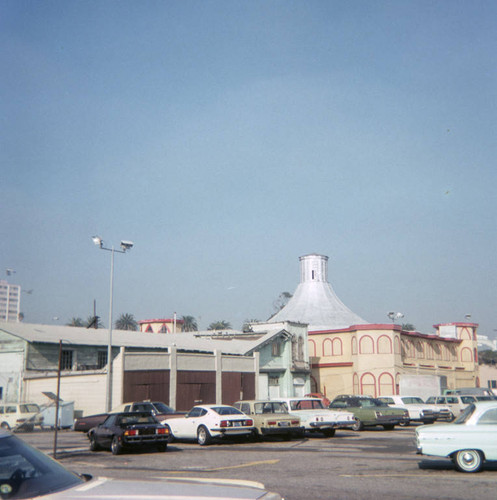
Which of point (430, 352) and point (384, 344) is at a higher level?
point (384, 344)

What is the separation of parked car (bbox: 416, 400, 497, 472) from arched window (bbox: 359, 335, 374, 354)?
38.5 metres

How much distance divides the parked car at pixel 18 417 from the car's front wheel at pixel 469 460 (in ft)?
69.1

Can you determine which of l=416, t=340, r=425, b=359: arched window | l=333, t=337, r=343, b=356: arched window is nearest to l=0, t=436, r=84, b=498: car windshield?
l=333, t=337, r=343, b=356: arched window

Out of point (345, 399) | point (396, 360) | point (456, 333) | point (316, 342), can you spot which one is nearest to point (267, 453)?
point (345, 399)

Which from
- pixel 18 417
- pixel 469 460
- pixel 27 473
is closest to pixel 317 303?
pixel 18 417

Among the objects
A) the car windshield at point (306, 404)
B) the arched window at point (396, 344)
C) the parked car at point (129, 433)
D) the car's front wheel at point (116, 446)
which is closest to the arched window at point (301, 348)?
the arched window at point (396, 344)

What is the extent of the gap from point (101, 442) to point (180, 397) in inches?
649

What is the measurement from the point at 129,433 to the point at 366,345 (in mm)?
35843

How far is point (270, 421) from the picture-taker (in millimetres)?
20469

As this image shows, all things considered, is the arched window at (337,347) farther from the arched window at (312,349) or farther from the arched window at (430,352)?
the arched window at (430,352)

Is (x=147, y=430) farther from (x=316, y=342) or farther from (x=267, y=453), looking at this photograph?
(x=316, y=342)

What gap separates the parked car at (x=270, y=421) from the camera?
20438 millimetres

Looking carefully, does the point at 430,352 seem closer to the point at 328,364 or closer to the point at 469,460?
the point at 328,364

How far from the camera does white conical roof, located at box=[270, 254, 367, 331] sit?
221 feet
